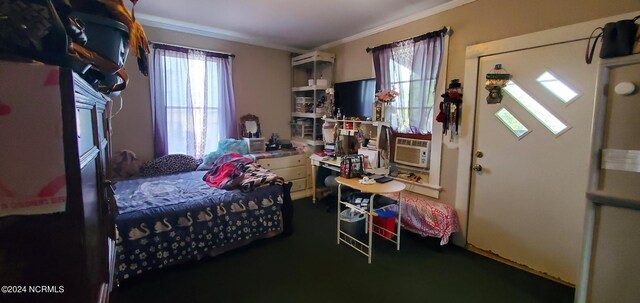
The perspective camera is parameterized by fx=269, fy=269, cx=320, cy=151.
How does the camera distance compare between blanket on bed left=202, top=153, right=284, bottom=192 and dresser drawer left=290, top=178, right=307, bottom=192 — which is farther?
dresser drawer left=290, top=178, right=307, bottom=192

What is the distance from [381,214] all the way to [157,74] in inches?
129

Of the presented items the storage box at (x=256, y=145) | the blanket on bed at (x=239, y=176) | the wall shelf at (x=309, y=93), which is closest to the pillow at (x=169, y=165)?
the blanket on bed at (x=239, y=176)

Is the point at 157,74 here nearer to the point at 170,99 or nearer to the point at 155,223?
the point at 170,99

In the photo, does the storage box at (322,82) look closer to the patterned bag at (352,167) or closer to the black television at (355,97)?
the black television at (355,97)

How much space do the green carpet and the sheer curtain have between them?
191 centimetres

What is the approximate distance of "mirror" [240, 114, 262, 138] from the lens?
4.23 meters

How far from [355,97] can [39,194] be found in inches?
139

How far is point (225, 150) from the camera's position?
3877mm

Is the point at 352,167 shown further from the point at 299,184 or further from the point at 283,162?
the point at 299,184

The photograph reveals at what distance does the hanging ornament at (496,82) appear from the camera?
241cm

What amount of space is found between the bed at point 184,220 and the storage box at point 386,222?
1.02 meters

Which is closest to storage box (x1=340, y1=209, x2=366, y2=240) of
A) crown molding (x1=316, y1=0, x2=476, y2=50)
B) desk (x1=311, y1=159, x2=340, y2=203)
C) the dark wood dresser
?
desk (x1=311, y1=159, x2=340, y2=203)

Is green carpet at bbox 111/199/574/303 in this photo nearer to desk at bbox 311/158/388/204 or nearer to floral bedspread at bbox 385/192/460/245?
floral bedspread at bbox 385/192/460/245

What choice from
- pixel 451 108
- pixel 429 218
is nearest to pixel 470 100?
pixel 451 108
